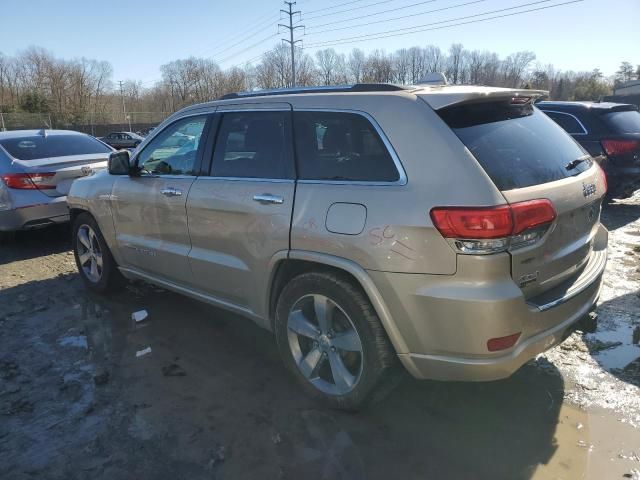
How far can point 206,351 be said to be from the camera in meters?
3.98

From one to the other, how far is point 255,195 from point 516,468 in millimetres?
2160

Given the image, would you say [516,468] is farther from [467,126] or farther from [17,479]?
[17,479]

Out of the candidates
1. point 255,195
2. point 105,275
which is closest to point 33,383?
point 105,275

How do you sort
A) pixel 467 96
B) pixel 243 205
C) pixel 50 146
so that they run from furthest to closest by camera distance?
pixel 50 146 < pixel 243 205 < pixel 467 96

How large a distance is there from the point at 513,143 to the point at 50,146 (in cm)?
688

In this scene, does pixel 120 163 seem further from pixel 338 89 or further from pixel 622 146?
pixel 622 146

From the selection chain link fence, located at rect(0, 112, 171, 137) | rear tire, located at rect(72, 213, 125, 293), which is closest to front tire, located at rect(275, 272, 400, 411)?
rear tire, located at rect(72, 213, 125, 293)

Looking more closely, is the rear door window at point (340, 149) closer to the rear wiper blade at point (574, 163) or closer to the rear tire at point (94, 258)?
the rear wiper blade at point (574, 163)

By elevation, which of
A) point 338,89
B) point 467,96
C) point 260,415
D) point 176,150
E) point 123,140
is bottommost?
point 260,415

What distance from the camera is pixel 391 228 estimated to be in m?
2.56

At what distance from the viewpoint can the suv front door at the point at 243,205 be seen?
10.4 feet

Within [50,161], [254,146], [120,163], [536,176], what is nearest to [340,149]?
[254,146]

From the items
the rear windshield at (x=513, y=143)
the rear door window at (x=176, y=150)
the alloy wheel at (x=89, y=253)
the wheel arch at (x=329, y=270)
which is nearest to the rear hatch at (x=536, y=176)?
the rear windshield at (x=513, y=143)

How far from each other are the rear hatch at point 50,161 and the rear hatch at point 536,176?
5.81 meters
